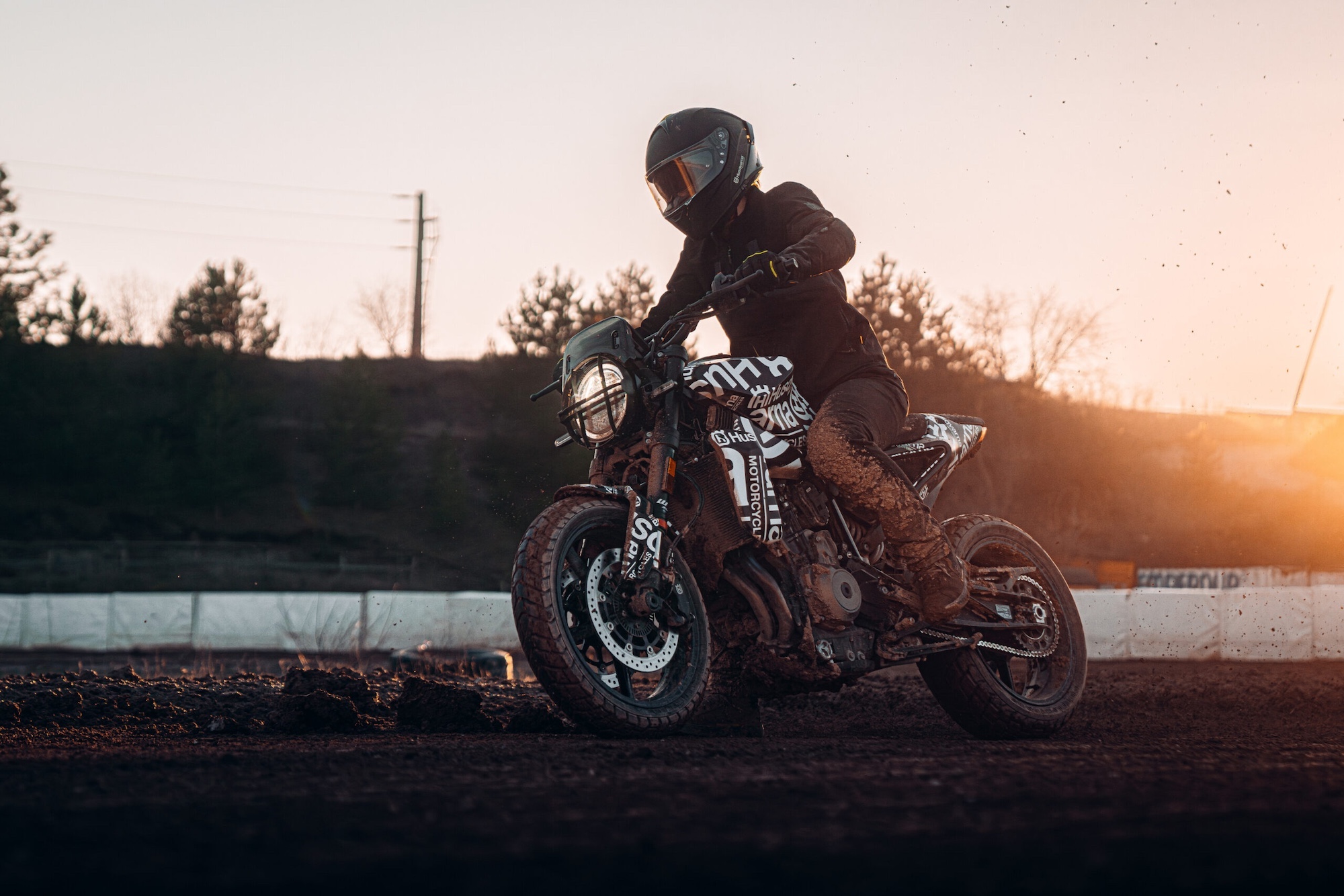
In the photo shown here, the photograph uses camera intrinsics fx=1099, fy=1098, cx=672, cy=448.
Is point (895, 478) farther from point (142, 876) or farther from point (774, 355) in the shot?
point (142, 876)

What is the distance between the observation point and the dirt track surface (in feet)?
6.16

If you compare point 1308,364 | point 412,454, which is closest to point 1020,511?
point 1308,364

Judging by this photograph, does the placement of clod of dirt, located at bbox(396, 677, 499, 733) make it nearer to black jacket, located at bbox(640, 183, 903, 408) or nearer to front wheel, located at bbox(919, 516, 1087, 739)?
black jacket, located at bbox(640, 183, 903, 408)

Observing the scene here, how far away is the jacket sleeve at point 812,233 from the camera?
15.1ft

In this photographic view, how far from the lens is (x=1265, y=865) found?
1.93 meters

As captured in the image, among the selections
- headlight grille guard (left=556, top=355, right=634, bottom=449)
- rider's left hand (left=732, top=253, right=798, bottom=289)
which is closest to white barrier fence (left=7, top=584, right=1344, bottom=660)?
headlight grille guard (left=556, top=355, right=634, bottom=449)

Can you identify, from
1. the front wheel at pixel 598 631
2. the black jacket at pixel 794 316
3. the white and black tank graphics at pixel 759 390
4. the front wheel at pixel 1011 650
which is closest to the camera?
the front wheel at pixel 598 631

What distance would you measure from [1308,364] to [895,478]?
45.2 meters

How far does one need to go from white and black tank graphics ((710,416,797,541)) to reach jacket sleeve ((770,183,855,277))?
2.40 ft

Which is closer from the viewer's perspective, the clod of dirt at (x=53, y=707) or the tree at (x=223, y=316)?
the clod of dirt at (x=53, y=707)

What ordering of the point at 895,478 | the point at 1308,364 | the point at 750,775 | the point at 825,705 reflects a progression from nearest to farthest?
the point at 750,775 → the point at 895,478 → the point at 825,705 → the point at 1308,364

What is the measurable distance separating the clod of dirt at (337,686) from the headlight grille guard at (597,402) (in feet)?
5.46

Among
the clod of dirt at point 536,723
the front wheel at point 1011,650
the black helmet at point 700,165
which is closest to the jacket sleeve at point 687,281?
the black helmet at point 700,165

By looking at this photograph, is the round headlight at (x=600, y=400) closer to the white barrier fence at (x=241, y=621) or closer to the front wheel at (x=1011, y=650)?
the front wheel at (x=1011, y=650)
